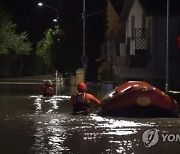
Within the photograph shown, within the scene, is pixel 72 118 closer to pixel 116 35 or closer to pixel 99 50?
pixel 99 50

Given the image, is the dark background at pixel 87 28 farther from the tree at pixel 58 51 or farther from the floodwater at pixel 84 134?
the floodwater at pixel 84 134

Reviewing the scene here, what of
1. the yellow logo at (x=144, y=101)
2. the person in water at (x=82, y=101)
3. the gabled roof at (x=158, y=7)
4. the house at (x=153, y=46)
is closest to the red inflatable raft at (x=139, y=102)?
the yellow logo at (x=144, y=101)

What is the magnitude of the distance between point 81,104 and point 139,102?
2.08 m

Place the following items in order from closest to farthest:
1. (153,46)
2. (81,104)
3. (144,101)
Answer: (144,101) → (81,104) → (153,46)

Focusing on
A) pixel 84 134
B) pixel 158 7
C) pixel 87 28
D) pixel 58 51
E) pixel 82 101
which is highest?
pixel 158 7

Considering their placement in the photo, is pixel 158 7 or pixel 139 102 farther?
pixel 158 7

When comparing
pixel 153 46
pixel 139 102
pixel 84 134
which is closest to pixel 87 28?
pixel 153 46

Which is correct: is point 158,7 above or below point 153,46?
above

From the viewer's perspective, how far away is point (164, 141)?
43.7ft

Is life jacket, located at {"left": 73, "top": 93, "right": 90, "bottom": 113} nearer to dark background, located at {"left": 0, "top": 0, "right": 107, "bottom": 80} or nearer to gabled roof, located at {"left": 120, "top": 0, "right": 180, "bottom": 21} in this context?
gabled roof, located at {"left": 120, "top": 0, "right": 180, "bottom": 21}

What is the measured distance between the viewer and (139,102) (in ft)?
64.5

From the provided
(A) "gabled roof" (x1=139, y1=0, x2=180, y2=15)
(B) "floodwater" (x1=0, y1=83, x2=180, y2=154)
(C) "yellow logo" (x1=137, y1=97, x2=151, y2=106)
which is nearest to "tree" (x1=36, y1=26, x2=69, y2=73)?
(A) "gabled roof" (x1=139, y1=0, x2=180, y2=15)

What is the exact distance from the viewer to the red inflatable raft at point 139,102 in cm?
1953

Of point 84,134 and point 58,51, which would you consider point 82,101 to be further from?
point 58,51
